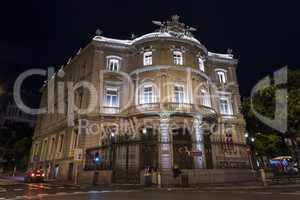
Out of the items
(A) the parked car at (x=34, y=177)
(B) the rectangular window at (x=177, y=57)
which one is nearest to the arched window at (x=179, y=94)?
(B) the rectangular window at (x=177, y=57)

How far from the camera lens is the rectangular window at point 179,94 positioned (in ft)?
96.3

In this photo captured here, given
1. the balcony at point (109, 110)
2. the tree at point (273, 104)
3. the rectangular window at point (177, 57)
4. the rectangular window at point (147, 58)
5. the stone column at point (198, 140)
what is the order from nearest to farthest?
the tree at point (273, 104), the stone column at point (198, 140), the balcony at point (109, 110), the rectangular window at point (177, 57), the rectangular window at point (147, 58)

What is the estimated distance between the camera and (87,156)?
27.8 metres

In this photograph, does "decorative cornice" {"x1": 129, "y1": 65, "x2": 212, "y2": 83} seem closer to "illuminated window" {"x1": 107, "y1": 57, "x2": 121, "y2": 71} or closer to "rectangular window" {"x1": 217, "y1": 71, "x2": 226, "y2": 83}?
"illuminated window" {"x1": 107, "y1": 57, "x2": 121, "y2": 71}

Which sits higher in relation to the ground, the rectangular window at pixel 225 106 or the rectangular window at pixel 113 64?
the rectangular window at pixel 113 64

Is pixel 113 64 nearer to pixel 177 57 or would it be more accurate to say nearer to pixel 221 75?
pixel 177 57

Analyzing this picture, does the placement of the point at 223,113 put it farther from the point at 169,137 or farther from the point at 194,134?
the point at 169,137

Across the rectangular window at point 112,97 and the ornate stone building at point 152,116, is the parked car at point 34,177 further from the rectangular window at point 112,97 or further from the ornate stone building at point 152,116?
the rectangular window at point 112,97

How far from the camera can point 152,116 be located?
27.8m

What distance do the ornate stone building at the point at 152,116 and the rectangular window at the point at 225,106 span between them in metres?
0.13

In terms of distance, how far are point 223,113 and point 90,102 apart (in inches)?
648

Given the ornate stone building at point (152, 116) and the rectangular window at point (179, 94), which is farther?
the rectangular window at point (179, 94)

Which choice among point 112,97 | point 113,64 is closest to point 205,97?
point 112,97

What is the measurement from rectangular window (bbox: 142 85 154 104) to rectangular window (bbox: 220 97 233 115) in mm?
10748
